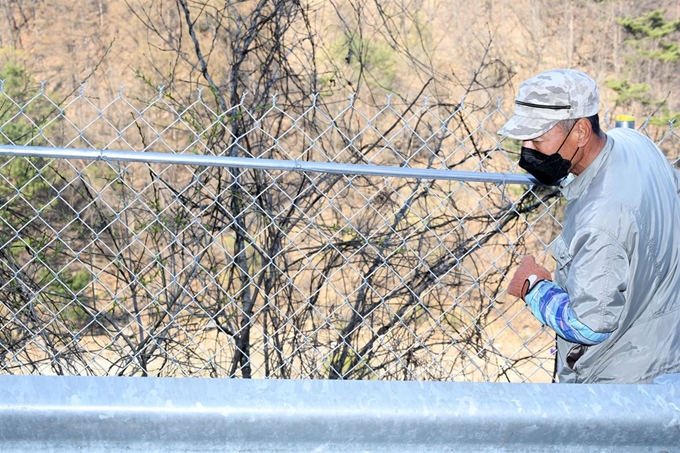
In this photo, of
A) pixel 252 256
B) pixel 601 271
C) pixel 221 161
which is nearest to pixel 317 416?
pixel 601 271

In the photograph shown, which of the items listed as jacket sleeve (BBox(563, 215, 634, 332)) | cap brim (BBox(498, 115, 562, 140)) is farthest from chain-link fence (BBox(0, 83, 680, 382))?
jacket sleeve (BBox(563, 215, 634, 332))

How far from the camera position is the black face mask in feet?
5.74

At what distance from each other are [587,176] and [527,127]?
17cm

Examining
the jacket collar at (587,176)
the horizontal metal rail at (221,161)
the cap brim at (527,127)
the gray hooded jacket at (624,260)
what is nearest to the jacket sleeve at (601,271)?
the gray hooded jacket at (624,260)

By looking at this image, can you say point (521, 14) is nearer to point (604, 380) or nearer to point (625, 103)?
point (625, 103)

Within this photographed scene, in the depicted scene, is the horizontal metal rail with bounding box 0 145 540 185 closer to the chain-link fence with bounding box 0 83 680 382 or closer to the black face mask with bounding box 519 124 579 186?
the chain-link fence with bounding box 0 83 680 382

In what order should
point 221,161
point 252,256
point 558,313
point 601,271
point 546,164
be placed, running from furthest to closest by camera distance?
point 252,256 < point 221,161 < point 546,164 < point 558,313 < point 601,271

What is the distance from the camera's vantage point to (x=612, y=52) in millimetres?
21812

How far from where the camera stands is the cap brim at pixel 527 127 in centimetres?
170

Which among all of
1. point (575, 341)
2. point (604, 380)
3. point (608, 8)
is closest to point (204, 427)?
point (575, 341)

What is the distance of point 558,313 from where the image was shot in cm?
166

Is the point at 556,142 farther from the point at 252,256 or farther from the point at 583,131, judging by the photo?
the point at 252,256

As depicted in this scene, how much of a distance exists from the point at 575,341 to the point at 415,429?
0.70 metres

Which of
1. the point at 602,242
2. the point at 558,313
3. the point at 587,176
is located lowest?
the point at 558,313
